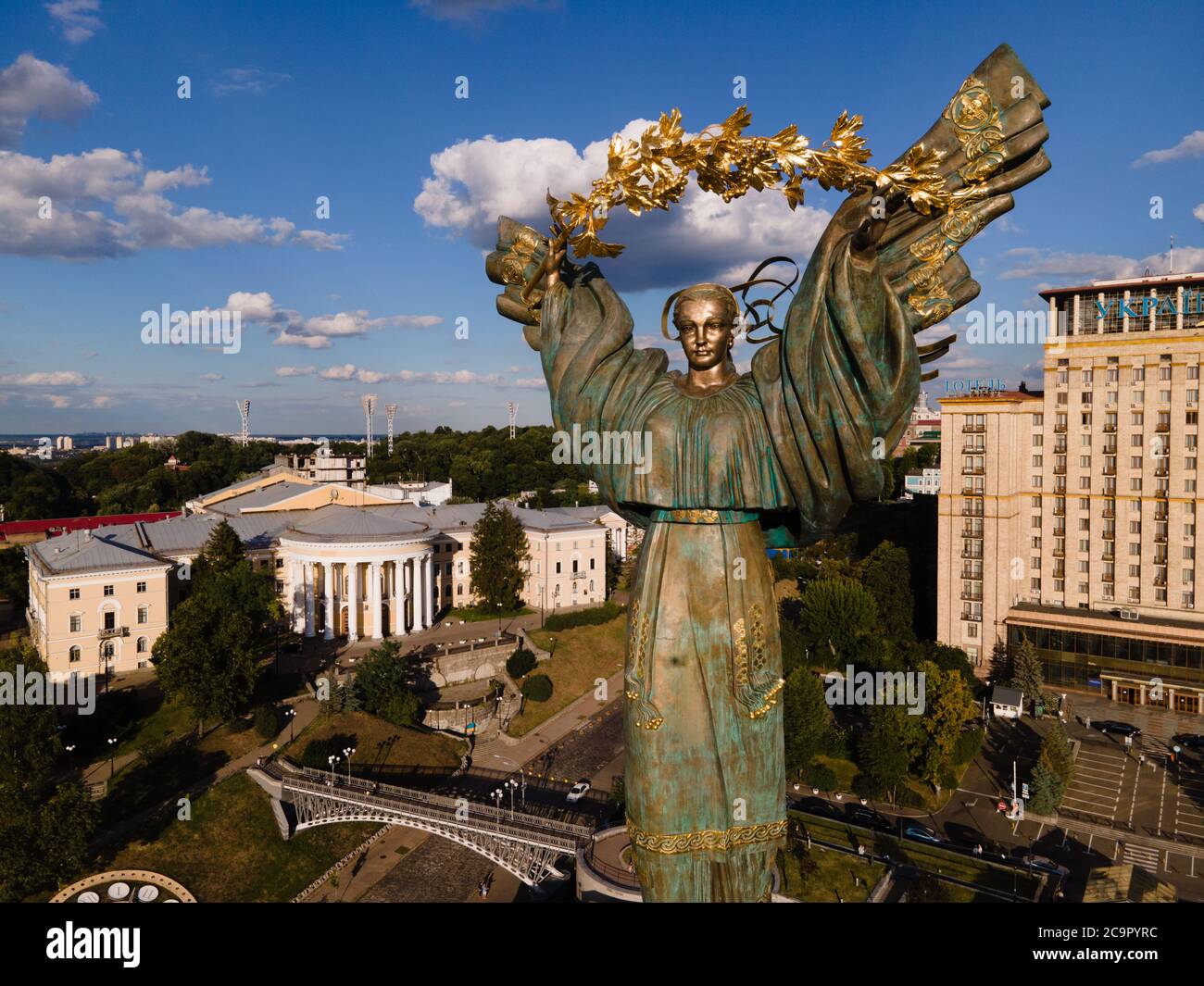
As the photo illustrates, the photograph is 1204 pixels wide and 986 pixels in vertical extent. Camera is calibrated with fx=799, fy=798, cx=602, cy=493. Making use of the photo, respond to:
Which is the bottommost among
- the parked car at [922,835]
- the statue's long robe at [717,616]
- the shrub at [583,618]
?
the parked car at [922,835]

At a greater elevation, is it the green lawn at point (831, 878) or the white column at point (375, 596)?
the white column at point (375, 596)

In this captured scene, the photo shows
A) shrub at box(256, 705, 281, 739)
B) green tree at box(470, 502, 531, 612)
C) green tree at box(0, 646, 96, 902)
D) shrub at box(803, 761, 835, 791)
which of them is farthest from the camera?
green tree at box(470, 502, 531, 612)

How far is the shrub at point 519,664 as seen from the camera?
53094 millimetres

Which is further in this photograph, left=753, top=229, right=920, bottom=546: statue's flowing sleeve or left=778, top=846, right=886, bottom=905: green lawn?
left=778, top=846, right=886, bottom=905: green lawn

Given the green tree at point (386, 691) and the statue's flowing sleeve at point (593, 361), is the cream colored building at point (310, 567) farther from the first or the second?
the statue's flowing sleeve at point (593, 361)

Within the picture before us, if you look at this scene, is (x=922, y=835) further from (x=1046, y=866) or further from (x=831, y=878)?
(x=831, y=878)

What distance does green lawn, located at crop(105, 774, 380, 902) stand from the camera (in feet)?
105

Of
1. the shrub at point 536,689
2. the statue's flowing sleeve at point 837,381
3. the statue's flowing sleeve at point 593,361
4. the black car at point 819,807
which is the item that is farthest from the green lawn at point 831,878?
the statue's flowing sleeve at point 837,381

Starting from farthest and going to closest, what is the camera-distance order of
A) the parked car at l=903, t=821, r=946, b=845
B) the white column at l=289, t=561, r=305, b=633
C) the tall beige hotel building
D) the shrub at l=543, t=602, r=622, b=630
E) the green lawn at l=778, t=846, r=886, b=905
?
the shrub at l=543, t=602, r=622, b=630 → the white column at l=289, t=561, r=305, b=633 → the tall beige hotel building → the parked car at l=903, t=821, r=946, b=845 → the green lawn at l=778, t=846, r=886, b=905

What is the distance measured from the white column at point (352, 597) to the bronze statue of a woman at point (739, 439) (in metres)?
50.9

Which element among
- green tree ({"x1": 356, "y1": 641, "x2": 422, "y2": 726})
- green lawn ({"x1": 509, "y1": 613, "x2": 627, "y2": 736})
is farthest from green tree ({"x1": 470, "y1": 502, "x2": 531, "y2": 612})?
green tree ({"x1": 356, "y1": 641, "x2": 422, "y2": 726})

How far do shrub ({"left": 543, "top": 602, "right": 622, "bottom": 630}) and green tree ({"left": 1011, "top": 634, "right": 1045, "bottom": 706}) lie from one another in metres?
28.3

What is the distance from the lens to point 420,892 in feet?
109

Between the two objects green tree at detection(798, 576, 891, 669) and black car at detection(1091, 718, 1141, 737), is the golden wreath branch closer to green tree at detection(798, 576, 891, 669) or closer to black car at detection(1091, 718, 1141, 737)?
green tree at detection(798, 576, 891, 669)
